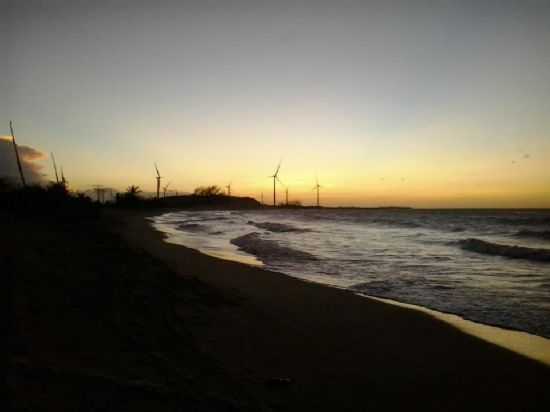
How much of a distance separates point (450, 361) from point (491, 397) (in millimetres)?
756

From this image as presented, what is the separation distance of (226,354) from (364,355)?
5.17ft

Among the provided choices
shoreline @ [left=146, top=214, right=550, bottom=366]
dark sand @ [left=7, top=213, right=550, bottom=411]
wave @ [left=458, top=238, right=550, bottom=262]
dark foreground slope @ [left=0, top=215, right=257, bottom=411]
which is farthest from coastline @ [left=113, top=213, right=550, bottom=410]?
wave @ [left=458, top=238, right=550, bottom=262]

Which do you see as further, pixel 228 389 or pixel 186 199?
pixel 186 199

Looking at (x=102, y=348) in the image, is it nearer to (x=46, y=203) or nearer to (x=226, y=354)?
(x=226, y=354)

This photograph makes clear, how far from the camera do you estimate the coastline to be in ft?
10.6

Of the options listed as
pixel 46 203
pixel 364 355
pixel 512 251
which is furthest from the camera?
pixel 46 203

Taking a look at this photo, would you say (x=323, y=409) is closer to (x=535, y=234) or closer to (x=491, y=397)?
(x=491, y=397)

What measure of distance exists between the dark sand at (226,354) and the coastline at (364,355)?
0.06ft

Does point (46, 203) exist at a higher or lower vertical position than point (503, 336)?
higher

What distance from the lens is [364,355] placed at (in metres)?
4.02

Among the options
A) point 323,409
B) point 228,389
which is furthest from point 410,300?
point 228,389

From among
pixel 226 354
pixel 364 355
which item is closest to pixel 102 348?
pixel 226 354

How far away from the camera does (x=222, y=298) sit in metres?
5.74

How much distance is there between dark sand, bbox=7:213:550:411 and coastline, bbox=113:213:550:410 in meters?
0.02
